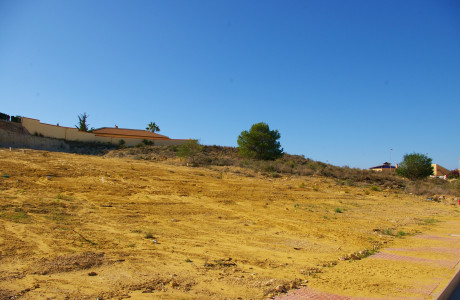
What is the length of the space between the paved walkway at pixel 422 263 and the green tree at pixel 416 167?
94.0 feet

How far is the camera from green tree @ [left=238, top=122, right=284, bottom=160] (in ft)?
153

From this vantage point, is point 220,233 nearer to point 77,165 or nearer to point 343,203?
point 343,203

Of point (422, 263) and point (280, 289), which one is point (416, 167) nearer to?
point (422, 263)

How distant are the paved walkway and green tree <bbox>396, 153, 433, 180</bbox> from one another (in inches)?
1128

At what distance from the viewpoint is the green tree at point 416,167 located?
123ft

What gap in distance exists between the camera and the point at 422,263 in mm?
7465

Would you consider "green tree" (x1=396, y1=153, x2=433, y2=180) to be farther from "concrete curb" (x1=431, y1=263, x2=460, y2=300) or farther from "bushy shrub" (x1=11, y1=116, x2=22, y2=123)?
"bushy shrub" (x1=11, y1=116, x2=22, y2=123)

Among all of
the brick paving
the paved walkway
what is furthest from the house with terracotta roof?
the brick paving

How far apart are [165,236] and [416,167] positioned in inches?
1455

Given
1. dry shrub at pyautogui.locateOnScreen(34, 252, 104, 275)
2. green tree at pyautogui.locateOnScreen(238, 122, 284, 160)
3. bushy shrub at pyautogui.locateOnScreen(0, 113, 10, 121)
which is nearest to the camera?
dry shrub at pyautogui.locateOnScreen(34, 252, 104, 275)

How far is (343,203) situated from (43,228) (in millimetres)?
14783

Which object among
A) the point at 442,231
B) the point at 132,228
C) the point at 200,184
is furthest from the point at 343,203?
the point at 132,228

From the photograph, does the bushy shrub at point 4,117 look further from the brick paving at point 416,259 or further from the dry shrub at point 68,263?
the brick paving at point 416,259

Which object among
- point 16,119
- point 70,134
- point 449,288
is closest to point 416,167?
point 449,288
